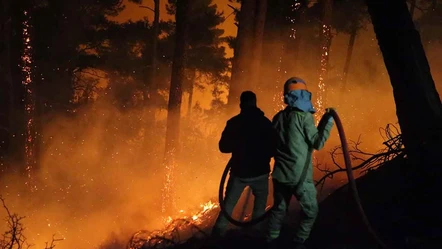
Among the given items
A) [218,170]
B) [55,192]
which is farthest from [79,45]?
[218,170]

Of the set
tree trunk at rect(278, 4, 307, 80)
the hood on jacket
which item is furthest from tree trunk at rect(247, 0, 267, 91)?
the hood on jacket

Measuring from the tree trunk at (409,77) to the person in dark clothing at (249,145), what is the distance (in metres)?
1.71

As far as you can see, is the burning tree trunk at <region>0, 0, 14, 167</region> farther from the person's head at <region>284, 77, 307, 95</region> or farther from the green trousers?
the person's head at <region>284, 77, 307, 95</region>

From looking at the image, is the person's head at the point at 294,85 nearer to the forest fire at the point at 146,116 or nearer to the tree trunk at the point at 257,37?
the forest fire at the point at 146,116

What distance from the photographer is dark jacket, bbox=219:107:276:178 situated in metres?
4.98

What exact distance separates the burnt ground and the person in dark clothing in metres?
0.80

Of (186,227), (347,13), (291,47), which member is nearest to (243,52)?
(291,47)

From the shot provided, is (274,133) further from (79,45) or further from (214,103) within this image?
(214,103)

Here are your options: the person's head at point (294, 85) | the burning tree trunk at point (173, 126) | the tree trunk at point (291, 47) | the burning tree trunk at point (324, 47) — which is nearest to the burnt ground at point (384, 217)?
the person's head at point (294, 85)

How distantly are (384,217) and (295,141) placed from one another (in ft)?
5.55

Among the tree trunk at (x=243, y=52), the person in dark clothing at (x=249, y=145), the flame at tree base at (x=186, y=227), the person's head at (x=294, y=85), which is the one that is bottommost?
the flame at tree base at (x=186, y=227)

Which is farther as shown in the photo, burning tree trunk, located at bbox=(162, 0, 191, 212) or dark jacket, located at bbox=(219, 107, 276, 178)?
burning tree trunk, located at bbox=(162, 0, 191, 212)

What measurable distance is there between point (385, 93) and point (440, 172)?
1611cm

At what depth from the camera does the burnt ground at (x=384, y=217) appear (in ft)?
15.1
